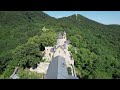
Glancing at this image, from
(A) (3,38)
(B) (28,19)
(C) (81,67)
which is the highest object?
(B) (28,19)

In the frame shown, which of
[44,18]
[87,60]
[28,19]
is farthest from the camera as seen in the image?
[44,18]
